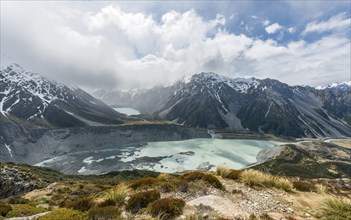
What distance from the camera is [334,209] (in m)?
12.4

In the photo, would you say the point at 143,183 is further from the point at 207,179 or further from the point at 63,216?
the point at 63,216

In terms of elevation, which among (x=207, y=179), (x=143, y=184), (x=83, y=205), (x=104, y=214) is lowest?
(x=83, y=205)

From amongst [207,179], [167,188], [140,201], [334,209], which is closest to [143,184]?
[167,188]

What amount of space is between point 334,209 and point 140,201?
772cm

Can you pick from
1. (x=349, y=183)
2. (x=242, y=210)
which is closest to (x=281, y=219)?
(x=242, y=210)

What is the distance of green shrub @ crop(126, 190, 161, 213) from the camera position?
1274 cm

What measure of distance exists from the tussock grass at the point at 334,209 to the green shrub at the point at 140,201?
684cm

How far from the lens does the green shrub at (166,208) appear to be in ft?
38.7

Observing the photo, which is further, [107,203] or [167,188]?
[167,188]

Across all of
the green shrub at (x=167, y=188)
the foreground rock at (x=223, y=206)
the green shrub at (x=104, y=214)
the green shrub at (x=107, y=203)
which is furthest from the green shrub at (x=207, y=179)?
the green shrub at (x=104, y=214)

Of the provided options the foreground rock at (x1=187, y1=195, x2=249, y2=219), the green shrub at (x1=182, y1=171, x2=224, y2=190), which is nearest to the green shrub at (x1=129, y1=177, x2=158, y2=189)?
the green shrub at (x1=182, y1=171, x2=224, y2=190)

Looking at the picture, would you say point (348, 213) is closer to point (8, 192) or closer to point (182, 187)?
point (182, 187)

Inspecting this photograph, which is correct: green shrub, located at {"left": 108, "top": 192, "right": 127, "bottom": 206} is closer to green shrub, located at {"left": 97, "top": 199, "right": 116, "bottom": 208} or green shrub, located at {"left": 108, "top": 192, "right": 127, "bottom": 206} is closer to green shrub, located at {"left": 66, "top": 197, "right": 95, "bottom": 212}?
green shrub, located at {"left": 97, "top": 199, "right": 116, "bottom": 208}

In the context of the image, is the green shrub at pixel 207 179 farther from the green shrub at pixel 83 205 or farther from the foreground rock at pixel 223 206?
the green shrub at pixel 83 205
